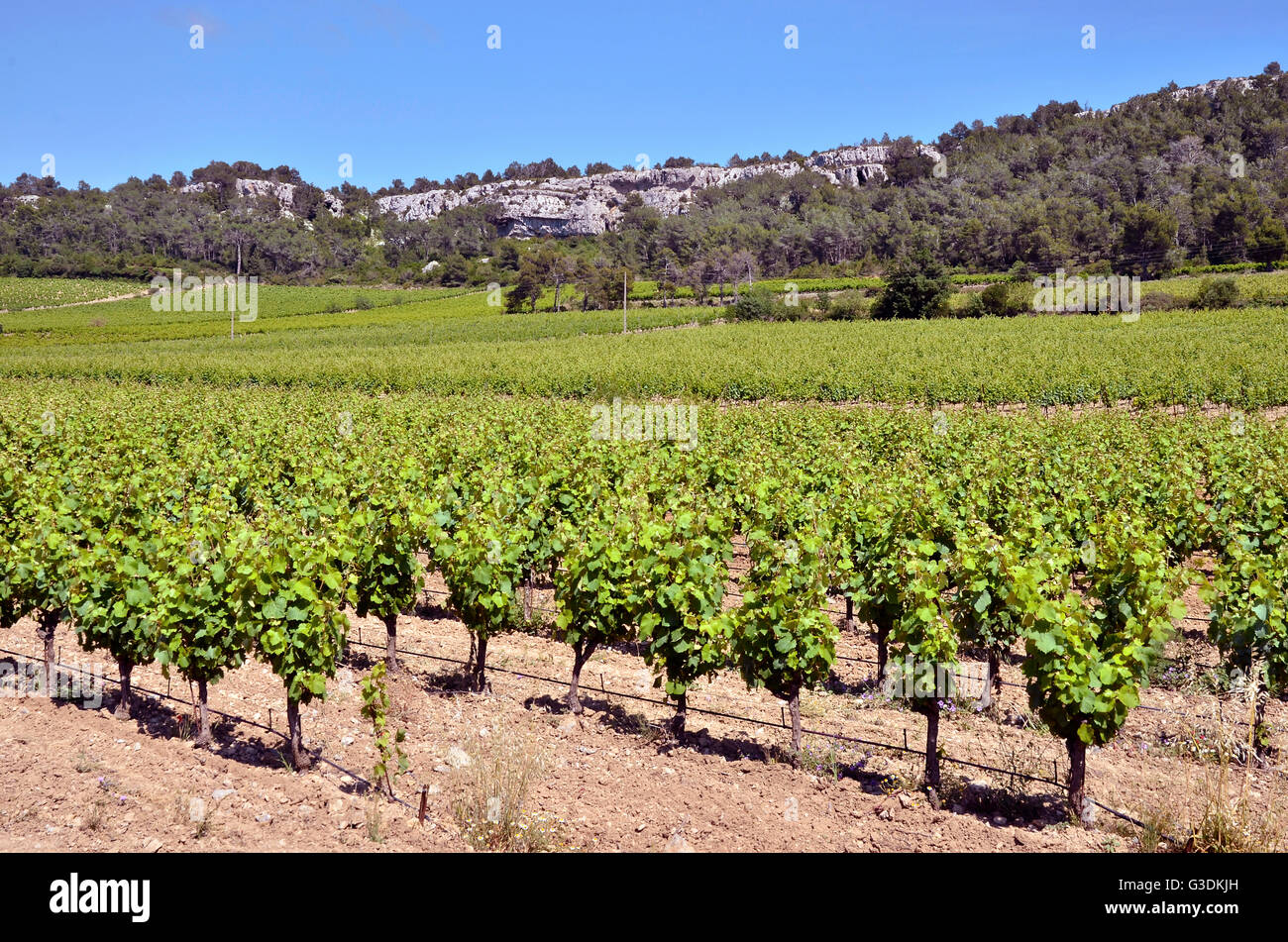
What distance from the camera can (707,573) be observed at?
7.86 m

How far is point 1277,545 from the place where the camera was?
9.93 metres

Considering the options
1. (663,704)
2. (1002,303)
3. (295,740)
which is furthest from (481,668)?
(1002,303)

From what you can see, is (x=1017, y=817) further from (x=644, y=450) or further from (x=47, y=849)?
(x=644, y=450)

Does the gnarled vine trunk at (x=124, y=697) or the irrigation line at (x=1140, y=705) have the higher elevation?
the gnarled vine trunk at (x=124, y=697)

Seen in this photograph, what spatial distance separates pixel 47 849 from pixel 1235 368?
37.9 metres

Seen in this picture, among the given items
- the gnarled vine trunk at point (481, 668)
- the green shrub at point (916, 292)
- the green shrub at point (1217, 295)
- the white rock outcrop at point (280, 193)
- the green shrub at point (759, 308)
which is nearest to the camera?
the gnarled vine trunk at point (481, 668)

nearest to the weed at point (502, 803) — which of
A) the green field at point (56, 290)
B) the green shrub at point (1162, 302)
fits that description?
the green shrub at point (1162, 302)

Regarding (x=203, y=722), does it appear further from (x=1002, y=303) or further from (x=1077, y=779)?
(x=1002, y=303)

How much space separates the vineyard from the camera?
6906 mm

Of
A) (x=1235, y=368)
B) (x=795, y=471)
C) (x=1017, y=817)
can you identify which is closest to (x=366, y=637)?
Result: (x=795, y=471)

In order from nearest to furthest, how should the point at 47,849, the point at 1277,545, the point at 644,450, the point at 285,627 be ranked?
the point at 47,849
the point at 285,627
the point at 1277,545
the point at 644,450

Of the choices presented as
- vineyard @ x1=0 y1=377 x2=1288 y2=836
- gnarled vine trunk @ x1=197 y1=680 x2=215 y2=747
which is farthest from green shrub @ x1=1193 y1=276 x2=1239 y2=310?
gnarled vine trunk @ x1=197 y1=680 x2=215 y2=747

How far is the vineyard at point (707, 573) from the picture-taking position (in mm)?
6906

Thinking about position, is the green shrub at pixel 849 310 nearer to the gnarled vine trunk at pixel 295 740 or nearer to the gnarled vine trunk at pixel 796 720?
the gnarled vine trunk at pixel 796 720
